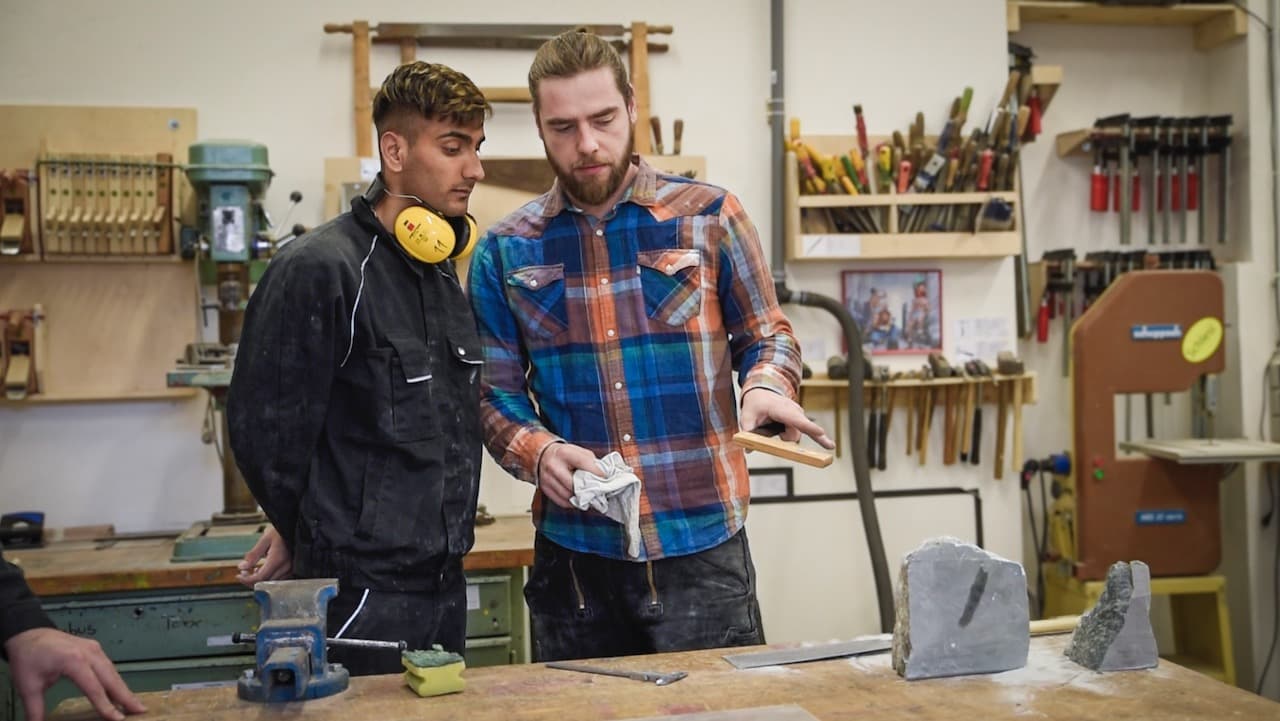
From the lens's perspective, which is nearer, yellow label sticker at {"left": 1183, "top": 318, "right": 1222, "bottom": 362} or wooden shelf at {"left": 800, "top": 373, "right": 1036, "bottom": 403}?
yellow label sticker at {"left": 1183, "top": 318, "right": 1222, "bottom": 362}

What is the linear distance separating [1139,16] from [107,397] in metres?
3.73

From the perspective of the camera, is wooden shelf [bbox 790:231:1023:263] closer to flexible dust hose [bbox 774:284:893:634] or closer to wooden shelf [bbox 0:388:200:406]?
flexible dust hose [bbox 774:284:893:634]

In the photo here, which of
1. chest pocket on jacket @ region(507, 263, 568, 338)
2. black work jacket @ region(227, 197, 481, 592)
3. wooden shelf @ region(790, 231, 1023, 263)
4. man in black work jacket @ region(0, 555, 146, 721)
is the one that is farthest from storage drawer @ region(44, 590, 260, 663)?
wooden shelf @ region(790, 231, 1023, 263)

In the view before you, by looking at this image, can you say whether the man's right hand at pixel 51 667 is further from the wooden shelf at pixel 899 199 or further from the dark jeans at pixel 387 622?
the wooden shelf at pixel 899 199

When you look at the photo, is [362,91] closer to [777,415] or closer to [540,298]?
[540,298]

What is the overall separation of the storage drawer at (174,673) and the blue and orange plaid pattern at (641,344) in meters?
1.20

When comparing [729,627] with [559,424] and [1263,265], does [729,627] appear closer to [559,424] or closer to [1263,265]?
[559,424]

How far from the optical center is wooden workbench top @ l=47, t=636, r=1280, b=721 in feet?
4.48

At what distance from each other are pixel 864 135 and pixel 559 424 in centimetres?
190

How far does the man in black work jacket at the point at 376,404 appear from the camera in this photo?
1743 mm

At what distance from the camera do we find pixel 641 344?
1935mm

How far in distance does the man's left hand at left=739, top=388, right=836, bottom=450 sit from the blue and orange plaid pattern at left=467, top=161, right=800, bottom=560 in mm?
138

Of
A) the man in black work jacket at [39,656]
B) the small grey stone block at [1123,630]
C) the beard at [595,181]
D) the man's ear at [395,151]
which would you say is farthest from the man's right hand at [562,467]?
the small grey stone block at [1123,630]

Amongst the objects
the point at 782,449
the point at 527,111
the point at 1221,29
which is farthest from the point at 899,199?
the point at 782,449
